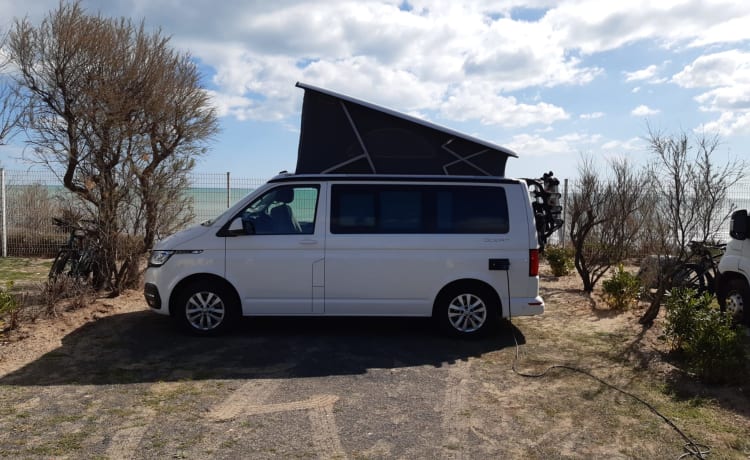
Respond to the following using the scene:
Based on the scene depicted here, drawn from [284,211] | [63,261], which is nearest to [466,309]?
[284,211]

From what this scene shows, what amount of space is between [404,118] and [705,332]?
3.95 metres

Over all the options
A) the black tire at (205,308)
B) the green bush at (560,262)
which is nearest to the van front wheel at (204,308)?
the black tire at (205,308)

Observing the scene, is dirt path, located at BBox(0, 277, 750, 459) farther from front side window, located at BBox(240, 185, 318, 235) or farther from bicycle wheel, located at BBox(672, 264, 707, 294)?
bicycle wheel, located at BBox(672, 264, 707, 294)

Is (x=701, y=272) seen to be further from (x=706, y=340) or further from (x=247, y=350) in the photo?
(x=247, y=350)

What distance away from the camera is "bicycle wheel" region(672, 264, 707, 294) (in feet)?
28.7

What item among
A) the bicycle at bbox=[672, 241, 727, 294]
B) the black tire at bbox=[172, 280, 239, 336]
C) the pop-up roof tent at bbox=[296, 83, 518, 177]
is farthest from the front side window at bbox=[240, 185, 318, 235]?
the bicycle at bbox=[672, 241, 727, 294]

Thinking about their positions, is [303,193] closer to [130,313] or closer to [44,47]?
[130,313]

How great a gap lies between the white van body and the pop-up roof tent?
343 mm

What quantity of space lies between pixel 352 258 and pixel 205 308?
71.3 inches

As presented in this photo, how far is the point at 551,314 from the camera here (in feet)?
28.2

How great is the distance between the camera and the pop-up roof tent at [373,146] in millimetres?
7160

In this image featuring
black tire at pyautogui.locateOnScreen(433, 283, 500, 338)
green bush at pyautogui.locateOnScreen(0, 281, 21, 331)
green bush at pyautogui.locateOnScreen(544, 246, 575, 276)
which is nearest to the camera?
green bush at pyautogui.locateOnScreen(0, 281, 21, 331)

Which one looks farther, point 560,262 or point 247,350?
point 560,262

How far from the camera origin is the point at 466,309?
687 centimetres
